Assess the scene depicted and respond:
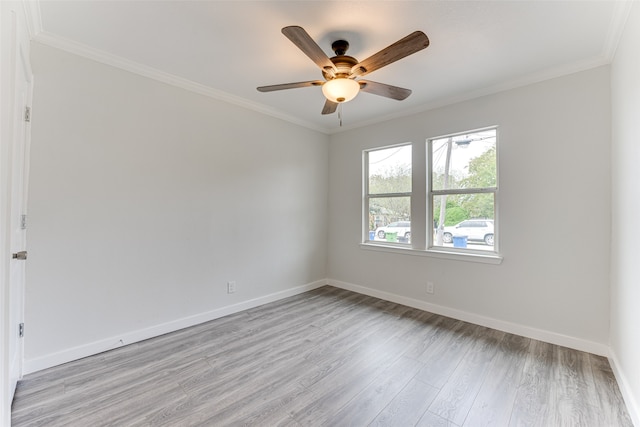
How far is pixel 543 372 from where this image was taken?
2.07 m

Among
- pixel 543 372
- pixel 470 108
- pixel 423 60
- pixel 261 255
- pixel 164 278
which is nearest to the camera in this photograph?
pixel 543 372

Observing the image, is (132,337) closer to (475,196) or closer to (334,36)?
(334,36)

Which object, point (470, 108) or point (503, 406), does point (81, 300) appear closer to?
point (503, 406)

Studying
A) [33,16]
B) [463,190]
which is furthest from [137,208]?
[463,190]

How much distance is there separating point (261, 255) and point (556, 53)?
138 inches

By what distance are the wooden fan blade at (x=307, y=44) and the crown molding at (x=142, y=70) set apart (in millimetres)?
1567

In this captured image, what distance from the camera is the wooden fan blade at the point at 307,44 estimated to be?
5.07 ft

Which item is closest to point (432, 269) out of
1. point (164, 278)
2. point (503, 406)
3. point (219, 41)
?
point (503, 406)

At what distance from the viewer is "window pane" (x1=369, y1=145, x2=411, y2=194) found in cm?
367

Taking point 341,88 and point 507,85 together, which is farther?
point 507,85

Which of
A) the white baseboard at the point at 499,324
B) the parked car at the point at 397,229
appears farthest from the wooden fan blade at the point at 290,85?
the white baseboard at the point at 499,324

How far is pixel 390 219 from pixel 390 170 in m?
0.69

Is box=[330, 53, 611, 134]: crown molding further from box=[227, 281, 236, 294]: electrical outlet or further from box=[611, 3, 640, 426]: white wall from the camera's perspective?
box=[227, 281, 236, 294]: electrical outlet

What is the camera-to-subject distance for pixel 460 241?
317cm
